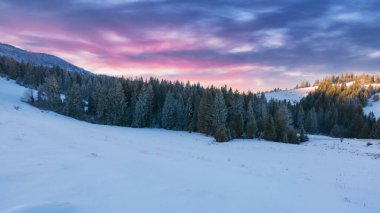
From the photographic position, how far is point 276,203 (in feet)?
37.4

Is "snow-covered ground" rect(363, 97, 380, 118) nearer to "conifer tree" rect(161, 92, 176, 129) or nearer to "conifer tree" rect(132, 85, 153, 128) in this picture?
"conifer tree" rect(161, 92, 176, 129)

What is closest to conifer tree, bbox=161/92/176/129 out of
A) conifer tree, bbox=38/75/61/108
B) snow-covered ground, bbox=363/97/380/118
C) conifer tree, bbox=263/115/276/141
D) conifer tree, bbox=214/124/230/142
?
conifer tree, bbox=214/124/230/142

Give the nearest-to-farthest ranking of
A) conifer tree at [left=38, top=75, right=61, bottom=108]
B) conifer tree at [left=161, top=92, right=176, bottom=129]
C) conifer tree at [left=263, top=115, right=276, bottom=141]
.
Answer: conifer tree at [left=263, top=115, right=276, bottom=141] → conifer tree at [left=161, top=92, right=176, bottom=129] → conifer tree at [left=38, top=75, right=61, bottom=108]

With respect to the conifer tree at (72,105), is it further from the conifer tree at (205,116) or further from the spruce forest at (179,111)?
the conifer tree at (205,116)

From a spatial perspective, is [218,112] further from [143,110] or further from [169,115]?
[143,110]

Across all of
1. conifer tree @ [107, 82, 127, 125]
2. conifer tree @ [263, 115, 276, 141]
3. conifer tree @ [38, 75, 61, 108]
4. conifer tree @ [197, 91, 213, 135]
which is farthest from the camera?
conifer tree @ [38, 75, 61, 108]

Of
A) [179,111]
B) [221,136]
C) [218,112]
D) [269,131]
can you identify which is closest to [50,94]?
[179,111]

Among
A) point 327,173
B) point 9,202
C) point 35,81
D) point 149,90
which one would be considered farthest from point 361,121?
point 35,81

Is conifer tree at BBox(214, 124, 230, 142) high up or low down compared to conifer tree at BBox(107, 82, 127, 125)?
down

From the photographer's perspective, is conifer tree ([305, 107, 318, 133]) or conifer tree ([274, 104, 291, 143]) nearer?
conifer tree ([274, 104, 291, 143])

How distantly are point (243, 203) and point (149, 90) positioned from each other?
6842 cm

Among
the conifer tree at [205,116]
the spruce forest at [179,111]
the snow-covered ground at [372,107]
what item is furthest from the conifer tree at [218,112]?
the snow-covered ground at [372,107]

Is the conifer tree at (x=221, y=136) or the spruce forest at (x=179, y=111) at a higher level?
the spruce forest at (x=179, y=111)

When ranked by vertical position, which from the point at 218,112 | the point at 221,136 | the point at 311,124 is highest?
the point at 218,112
